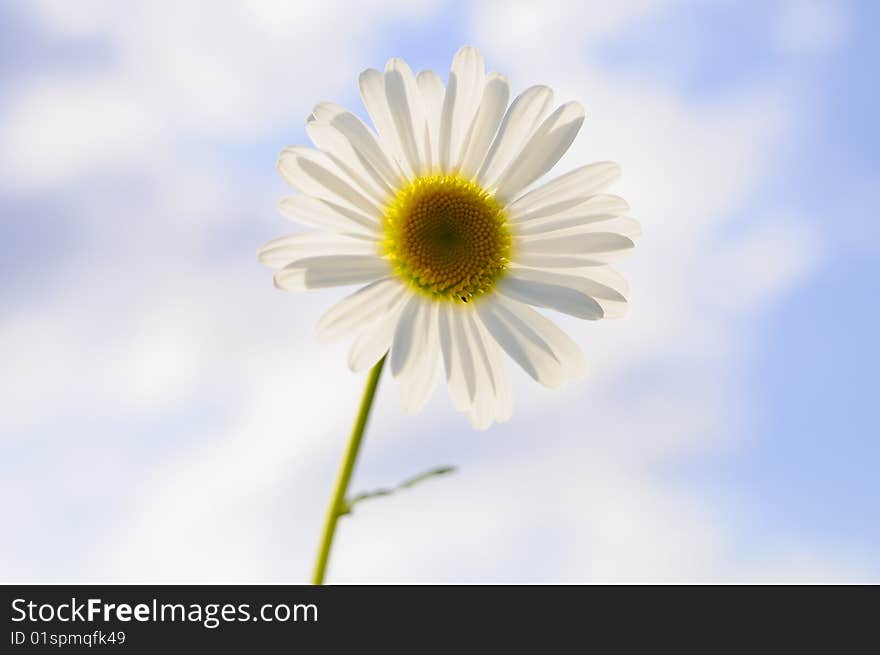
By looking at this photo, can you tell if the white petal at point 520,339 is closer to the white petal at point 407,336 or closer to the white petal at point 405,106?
the white petal at point 407,336

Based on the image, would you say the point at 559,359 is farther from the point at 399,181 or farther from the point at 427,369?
the point at 399,181

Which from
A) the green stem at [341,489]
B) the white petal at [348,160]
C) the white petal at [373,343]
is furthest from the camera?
the white petal at [348,160]

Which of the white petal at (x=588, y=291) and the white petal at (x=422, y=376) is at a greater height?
the white petal at (x=588, y=291)

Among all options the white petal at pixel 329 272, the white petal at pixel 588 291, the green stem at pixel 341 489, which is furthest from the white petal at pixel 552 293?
the green stem at pixel 341 489

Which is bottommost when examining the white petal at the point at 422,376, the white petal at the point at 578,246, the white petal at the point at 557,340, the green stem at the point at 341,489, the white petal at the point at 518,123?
the green stem at the point at 341,489

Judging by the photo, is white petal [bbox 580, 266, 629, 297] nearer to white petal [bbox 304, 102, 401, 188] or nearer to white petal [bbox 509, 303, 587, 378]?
white petal [bbox 509, 303, 587, 378]

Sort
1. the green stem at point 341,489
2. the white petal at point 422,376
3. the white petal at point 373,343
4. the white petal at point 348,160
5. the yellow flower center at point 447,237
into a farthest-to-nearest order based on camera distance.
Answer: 1. the yellow flower center at point 447,237
2. the white petal at point 348,160
3. the white petal at point 422,376
4. the white petal at point 373,343
5. the green stem at point 341,489
